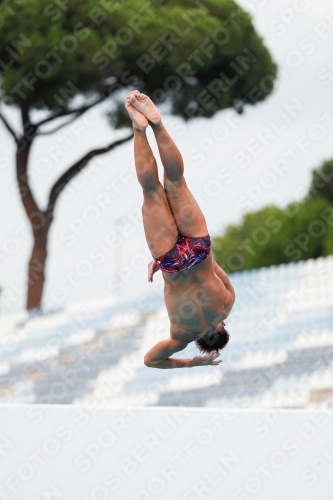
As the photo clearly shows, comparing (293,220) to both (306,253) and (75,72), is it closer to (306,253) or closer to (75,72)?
(306,253)

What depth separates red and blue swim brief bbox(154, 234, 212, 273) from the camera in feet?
14.5

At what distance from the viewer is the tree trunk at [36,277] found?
13.8 m

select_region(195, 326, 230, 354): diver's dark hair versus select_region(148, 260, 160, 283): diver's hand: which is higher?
select_region(148, 260, 160, 283): diver's hand

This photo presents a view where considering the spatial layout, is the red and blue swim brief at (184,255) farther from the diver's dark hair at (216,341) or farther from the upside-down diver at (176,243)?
the diver's dark hair at (216,341)

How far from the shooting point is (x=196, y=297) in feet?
15.0

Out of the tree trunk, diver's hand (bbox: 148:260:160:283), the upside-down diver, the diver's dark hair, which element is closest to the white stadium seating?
the tree trunk

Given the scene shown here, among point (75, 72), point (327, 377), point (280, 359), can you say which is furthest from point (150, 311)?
point (75, 72)

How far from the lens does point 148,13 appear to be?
1466 cm

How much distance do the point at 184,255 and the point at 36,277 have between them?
31.8ft

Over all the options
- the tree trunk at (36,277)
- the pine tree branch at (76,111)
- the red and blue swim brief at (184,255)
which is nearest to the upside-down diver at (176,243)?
the red and blue swim brief at (184,255)

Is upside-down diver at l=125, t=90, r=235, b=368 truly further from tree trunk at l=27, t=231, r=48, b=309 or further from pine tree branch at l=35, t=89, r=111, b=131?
pine tree branch at l=35, t=89, r=111, b=131

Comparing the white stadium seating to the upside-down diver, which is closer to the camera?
the upside-down diver

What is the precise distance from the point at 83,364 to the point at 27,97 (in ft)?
18.6

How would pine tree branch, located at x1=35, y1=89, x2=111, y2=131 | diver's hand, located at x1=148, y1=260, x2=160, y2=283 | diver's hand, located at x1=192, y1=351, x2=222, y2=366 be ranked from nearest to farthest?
diver's hand, located at x1=148, y1=260, x2=160, y2=283, diver's hand, located at x1=192, y1=351, x2=222, y2=366, pine tree branch, located at x1=35, y1=89, x2=111, y2=131
